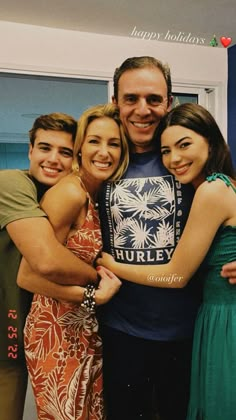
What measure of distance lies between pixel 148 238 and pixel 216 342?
0.38 m

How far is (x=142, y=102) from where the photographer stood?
1359 millimetres

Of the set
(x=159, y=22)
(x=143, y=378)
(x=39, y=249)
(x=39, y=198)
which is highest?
(x=159, y=22)

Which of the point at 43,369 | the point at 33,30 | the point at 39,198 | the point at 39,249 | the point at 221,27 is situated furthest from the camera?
the point at 221,27

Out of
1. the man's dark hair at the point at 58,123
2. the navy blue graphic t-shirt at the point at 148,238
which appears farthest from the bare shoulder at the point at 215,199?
the man's dark hair at the point at 58,123

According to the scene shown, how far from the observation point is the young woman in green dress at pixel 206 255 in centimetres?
120

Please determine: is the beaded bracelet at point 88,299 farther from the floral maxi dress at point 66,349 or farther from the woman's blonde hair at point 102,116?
the woman's blonde hair at point 102,116

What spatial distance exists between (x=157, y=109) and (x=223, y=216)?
446 millimetres

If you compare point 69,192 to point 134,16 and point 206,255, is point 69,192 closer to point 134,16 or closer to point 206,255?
point 206,255

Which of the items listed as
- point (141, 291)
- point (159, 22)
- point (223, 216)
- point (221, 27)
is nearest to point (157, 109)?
point (223, 216)

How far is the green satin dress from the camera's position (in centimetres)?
121

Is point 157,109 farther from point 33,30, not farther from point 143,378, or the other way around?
point 33,30

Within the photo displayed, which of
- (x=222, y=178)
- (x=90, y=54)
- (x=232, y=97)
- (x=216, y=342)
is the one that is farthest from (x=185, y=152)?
(x=232, y=97)

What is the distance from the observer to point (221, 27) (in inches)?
116

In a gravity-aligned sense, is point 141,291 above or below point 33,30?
below
